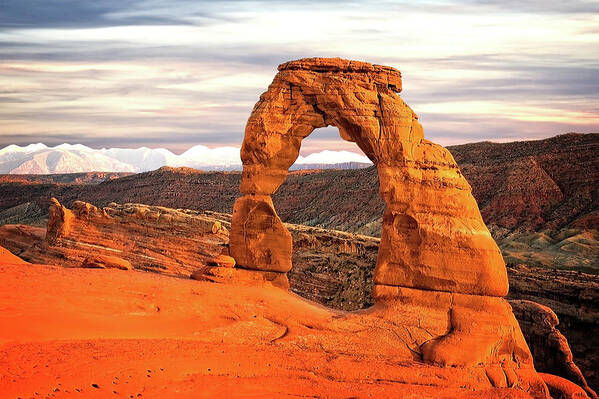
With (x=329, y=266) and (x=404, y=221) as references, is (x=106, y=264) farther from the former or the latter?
(x=329, y=266)

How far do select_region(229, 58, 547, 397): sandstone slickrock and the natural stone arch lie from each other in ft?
0.10

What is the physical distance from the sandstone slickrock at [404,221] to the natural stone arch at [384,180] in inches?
1.1

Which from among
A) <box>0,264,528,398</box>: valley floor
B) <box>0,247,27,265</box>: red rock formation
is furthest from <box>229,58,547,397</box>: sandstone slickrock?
<box>0,247,27,265</box>: red rock formation

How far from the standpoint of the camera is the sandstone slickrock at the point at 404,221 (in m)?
17.4

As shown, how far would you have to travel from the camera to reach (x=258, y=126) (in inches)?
798

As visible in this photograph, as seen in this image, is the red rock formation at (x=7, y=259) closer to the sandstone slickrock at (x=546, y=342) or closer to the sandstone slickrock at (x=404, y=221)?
the sandstone slickrock at (x=404, y=221)

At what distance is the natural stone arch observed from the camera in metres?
18.0

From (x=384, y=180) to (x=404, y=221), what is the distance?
1.25 m

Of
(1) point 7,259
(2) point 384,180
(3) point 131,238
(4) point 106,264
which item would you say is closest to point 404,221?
(2) point 384,180

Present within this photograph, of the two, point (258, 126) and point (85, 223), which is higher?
point (258, 126)

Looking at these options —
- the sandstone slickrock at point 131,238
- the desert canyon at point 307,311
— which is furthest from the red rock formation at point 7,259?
the sandstone slickrock at point 131,238

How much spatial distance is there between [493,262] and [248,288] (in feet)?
21.7

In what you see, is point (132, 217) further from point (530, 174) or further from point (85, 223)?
point (530, 174)

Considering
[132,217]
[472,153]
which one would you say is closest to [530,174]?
[472,153]
